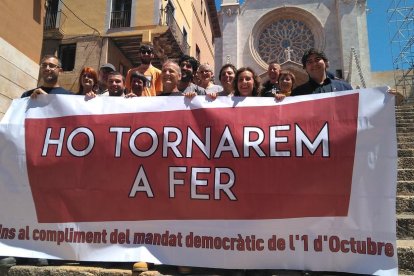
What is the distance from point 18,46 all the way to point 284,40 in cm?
1771

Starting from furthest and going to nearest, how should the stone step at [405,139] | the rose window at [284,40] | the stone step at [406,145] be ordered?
the rose window at [284,40], the stone step at [405,139], the stone step at [406,145]

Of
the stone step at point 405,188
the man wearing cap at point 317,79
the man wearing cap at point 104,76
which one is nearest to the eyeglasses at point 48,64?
the man wearing cap at point 104,76

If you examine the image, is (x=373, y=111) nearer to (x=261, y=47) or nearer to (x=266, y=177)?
(x=266, y=177)

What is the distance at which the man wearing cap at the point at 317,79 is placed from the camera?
375 cm

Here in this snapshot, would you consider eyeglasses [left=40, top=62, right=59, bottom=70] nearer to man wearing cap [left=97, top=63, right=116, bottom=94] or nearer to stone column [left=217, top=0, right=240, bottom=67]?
man wearing cap [left=97, top=63, right=116, bottom=94]

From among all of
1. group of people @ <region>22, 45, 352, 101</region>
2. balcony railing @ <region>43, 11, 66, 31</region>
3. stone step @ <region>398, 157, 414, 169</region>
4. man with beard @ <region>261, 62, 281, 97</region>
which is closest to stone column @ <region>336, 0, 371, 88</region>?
balcony railing @ <region>43, 11, 66, 31</region>

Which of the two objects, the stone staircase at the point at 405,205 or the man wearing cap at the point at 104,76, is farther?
the man wearing cap at the point at 104,76

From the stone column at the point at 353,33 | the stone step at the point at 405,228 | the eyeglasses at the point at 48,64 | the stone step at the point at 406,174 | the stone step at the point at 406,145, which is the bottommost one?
the stone step at the point at 405,228

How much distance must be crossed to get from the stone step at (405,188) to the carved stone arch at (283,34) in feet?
63.5

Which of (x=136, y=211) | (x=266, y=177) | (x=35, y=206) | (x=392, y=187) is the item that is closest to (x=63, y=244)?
(x=35, y=206)

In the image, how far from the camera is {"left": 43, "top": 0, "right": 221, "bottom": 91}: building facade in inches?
621

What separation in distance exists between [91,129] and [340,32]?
70.3ft

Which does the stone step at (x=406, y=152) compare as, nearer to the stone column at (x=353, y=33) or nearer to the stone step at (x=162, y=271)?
the stone step at (x=162, y=271)

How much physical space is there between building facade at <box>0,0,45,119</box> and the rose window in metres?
15.8
